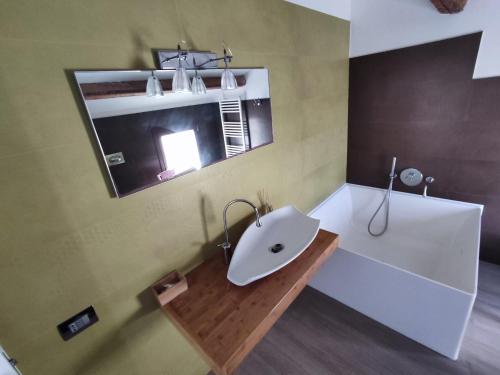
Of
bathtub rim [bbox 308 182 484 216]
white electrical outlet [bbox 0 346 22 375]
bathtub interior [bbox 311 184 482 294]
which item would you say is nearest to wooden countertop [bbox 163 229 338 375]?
white electrical outlet [bbox 0 346 22 375]

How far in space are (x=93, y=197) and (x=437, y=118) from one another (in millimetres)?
2786

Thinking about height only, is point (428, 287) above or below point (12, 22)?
below

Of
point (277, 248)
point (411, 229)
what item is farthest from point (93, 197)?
point (411, 229)

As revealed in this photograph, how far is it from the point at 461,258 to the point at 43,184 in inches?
108

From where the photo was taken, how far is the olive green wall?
819 millimetres

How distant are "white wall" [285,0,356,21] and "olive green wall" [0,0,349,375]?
0.22 meters

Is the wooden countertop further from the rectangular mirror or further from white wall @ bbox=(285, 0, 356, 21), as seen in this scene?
white wall @ bbox=(285, 0, 356, 21)

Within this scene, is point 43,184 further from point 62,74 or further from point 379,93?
point 379,93

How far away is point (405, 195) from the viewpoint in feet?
8.55

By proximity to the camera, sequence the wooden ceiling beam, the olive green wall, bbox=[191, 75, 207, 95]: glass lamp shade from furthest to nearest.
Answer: the wooden ceiling beam < bbox=[191, 75, 207, 95]: glass lamp shade < the olive green wall

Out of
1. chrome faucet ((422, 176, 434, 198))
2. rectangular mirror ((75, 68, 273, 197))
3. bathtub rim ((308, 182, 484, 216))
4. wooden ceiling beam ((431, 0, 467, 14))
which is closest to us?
rectangular mirror ((75, 68, 273, 197))

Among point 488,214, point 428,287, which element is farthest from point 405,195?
Result: point 428,287

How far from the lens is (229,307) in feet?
3.87

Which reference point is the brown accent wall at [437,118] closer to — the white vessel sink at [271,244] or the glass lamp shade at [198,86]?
the white vessel sink at [271,244]
